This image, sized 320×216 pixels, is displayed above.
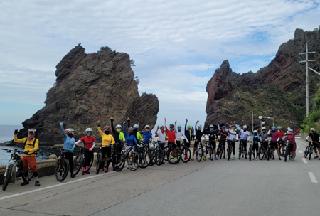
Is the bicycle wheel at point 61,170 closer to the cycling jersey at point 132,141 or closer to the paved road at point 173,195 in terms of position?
the paved road at point 173,195

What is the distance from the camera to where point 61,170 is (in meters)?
15.2

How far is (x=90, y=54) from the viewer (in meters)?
127

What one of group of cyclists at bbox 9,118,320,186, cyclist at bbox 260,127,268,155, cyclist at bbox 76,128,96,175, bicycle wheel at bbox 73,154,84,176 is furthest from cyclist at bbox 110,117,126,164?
cyclist at bbox 260,127,268,155

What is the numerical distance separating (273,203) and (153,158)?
34.0ft

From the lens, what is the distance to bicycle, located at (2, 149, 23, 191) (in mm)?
13094

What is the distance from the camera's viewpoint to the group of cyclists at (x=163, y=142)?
618 inches

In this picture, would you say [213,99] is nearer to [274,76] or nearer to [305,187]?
[274,76]

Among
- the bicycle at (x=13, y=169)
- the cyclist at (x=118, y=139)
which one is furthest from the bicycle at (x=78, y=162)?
the bicycle at (x=13, y=169)

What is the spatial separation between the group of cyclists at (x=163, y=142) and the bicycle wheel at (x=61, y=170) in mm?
394

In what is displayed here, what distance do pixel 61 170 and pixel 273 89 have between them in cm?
9155

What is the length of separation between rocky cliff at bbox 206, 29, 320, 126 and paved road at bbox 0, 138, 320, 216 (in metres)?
75.9

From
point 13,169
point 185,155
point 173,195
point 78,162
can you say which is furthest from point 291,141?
point 13,169

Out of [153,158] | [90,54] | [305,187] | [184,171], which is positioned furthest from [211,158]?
[90,54]

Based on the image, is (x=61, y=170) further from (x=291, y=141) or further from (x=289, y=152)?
(x=289, y=152)
